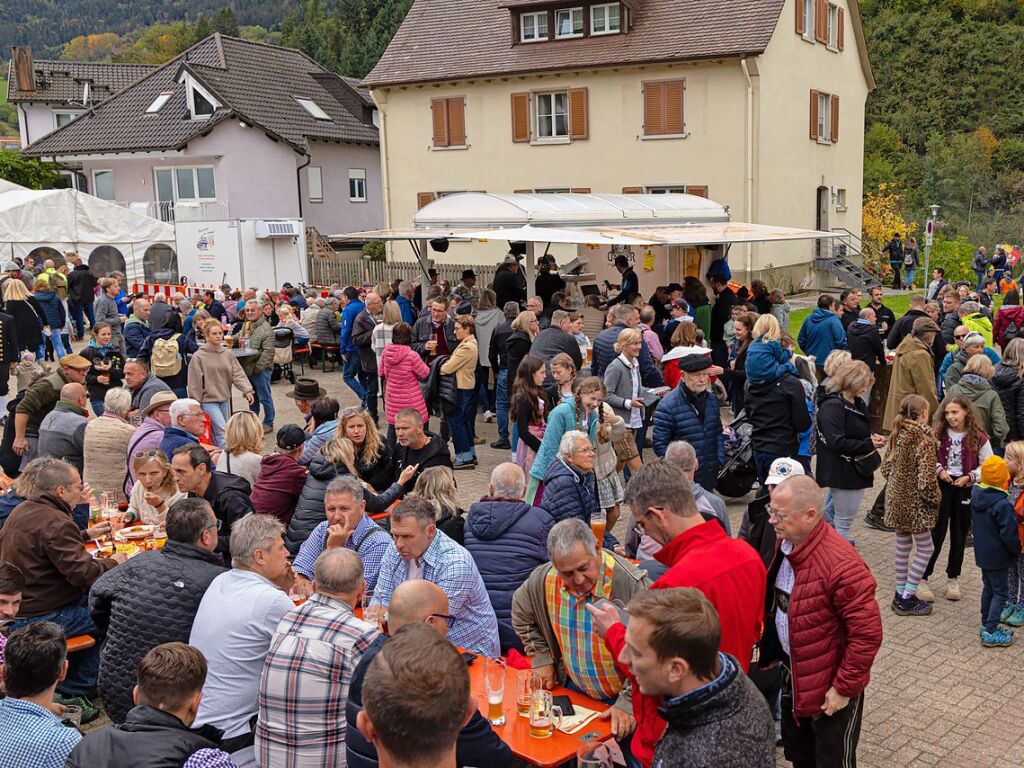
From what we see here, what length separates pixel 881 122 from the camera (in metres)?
50.6

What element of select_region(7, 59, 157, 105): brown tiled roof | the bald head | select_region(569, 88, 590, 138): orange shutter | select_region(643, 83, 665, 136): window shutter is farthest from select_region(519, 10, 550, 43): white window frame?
select_region(7, 59, 157, 105): brown tiled roof

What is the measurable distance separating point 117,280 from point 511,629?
46.8 ft

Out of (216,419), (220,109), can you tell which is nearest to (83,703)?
(216,419)

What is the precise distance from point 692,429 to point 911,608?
212cm

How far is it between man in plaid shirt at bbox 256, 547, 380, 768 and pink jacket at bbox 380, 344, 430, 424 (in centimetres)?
686

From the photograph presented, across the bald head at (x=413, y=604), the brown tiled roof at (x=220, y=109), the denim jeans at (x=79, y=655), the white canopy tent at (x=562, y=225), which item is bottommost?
the denim jeans at (x=79, y=655)

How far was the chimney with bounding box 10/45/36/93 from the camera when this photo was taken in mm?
51297

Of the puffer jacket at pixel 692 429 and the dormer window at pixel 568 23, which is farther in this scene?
the dormer window at pixel 568 23

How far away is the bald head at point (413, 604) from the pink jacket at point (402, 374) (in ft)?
22.5

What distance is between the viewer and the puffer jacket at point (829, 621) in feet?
14.1

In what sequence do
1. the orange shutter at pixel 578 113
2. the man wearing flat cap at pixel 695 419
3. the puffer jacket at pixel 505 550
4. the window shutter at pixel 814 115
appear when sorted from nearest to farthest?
the puffer jacket at pixel 505 550
the man wearing flat cap at pixel 695 419
the orange shutter at pixel 578 113
the window shutter at pixel 814 115

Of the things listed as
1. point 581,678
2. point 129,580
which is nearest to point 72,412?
point 129,580

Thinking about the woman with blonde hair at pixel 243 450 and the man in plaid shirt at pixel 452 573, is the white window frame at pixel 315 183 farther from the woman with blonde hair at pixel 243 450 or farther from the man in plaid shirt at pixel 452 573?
the man in plaid shirt at pixel 452 573

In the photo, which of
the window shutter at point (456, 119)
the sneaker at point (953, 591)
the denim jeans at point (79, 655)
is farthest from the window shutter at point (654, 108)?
the denim jeans at point (79, 655)
